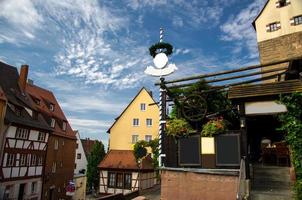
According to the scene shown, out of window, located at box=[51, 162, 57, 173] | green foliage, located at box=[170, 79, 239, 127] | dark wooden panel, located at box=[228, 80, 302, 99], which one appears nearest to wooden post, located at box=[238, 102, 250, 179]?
dark wooden panel, located at box=[228, 80, 302, 99]

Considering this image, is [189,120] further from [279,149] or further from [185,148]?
[279,149]

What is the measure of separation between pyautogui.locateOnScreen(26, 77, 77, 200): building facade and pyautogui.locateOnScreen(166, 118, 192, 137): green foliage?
73.5 ft

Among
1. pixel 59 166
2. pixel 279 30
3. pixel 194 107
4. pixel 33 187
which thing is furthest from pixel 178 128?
pixel 59 166

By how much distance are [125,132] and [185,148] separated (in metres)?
25.3

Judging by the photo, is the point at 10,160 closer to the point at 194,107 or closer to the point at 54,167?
the point at 54,167

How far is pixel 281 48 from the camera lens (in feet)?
80.6

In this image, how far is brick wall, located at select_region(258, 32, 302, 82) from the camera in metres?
23.9

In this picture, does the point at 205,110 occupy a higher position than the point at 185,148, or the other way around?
the point at 205,110

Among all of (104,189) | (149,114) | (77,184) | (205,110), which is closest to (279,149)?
(205,110)

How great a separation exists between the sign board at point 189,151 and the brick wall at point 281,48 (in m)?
15.6

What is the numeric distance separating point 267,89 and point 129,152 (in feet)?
74.4

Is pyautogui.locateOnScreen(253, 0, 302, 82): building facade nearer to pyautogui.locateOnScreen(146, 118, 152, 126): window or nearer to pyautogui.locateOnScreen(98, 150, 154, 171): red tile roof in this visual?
pyautogui.locateOnScreen(98, 150, 154, 171): red tile roof

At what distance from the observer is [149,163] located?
3030 cm

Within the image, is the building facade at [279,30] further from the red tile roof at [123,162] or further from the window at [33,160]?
the window at [33,160]
